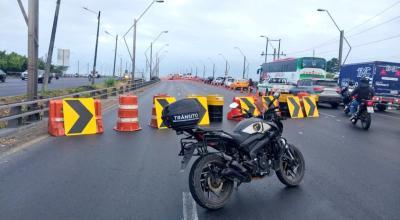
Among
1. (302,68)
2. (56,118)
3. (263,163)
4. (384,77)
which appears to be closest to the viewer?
(263,163)

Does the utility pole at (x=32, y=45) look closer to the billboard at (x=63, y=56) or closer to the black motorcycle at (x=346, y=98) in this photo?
the billboard at (x=63, y=56)

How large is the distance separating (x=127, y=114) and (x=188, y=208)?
7461 millimetres

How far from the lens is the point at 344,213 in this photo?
5.31 metres

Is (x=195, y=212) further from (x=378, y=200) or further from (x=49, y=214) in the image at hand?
(x=378, y=200)

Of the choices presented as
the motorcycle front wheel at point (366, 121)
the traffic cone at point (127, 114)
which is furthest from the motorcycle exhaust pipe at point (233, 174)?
the motorcycle front wheel at point (366, 121)

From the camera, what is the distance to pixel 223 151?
5590mm

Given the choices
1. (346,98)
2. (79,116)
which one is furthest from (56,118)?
(346,98)

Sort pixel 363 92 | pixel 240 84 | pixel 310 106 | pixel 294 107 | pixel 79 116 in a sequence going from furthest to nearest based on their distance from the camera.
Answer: pixel 240 84
pixel 310 106
pixel 294 107
pixel 363 92
pixel 79 116

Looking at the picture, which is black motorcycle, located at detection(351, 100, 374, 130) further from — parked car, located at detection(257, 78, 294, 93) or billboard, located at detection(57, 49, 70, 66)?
parked car, located at detection(257, 78, 294, 93)

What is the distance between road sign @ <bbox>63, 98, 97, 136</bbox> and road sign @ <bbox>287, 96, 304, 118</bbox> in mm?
9668

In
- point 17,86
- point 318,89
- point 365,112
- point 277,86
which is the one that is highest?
point 318,89

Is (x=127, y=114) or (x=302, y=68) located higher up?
(x=302, y=68)

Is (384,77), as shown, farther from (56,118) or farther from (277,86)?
(56,118)

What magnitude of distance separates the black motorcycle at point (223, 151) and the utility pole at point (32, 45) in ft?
30.1
